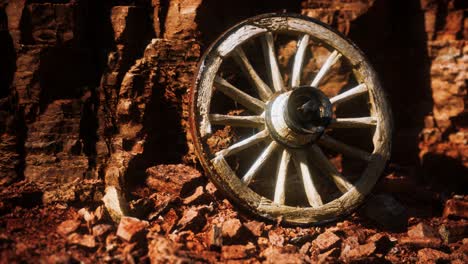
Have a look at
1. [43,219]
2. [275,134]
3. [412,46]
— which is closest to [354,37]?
[412,46]

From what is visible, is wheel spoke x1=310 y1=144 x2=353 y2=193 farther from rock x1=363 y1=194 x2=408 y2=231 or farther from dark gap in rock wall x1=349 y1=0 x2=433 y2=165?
dark gap in rock wall x1=349 y1=0 x2=433 y2=165

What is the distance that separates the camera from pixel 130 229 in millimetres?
1977

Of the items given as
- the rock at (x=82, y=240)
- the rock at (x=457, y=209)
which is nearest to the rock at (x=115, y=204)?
the rock at (x=82, y=240)

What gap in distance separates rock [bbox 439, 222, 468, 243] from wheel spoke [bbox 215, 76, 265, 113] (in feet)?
5.58

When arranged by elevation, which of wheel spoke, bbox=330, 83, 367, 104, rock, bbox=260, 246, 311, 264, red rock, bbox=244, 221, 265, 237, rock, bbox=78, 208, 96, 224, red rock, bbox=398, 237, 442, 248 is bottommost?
red rock, bbox=398, 237, 442, 248

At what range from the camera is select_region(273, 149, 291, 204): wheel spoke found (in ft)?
8.10

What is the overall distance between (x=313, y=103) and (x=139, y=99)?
1314 millimetres

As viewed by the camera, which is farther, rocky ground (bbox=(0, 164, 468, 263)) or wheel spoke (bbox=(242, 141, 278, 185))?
wheel spoke (bbox=(242, 141, 278, 185))

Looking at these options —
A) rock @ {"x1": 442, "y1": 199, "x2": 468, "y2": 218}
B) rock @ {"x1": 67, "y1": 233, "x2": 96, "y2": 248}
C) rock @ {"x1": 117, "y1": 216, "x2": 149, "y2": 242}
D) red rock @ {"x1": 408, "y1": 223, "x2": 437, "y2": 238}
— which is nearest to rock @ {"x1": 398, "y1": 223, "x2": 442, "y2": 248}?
red rock @ {"x1": 408, "y1": 223, "x2": 437, "y2": 238}

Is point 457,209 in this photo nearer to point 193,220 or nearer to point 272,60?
point 272,60

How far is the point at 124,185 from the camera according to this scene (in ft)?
8.45

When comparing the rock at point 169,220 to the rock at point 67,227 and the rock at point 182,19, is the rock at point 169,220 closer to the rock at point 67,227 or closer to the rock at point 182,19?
the rock at point 67,227

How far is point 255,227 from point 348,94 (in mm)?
1317

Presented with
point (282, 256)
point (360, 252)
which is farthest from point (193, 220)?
point (360, 252)
